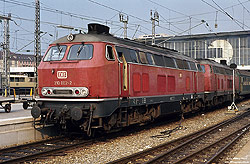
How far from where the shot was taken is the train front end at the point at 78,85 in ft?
35.3

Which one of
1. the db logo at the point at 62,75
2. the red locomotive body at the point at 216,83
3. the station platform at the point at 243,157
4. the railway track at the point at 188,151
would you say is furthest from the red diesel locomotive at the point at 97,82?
the red locomotive body at the point at 216,83

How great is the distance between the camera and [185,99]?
18.3 metres

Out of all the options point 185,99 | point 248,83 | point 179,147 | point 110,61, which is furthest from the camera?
point 248,83

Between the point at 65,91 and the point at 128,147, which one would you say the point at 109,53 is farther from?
the point at 128,147

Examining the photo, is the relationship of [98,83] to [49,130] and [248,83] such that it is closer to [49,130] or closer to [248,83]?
[49,130]

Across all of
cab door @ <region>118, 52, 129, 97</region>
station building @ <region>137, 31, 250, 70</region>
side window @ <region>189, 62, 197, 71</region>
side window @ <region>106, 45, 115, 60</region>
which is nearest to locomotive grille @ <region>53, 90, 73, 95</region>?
→ side window @ <region>106, 45, 115, 60</region>

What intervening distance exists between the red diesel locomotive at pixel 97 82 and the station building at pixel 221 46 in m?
54.5

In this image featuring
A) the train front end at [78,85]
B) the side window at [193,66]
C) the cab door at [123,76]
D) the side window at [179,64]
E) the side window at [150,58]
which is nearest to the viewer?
the train front end at [78,85]

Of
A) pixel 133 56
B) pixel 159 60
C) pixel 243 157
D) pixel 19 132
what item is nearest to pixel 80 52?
pixel 133 56

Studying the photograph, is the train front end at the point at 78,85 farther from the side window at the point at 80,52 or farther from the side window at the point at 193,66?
the side window at the point at 193,66

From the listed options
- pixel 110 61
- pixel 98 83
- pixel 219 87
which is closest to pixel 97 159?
pixel 98 83

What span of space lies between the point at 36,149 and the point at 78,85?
102 inches

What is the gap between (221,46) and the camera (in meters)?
67.9

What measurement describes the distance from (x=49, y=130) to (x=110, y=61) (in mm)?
3994
